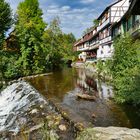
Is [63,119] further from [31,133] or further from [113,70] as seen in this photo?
[113,70]

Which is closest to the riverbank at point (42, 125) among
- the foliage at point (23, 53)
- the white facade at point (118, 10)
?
the foliage at point (23, 53)

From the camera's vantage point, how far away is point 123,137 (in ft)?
25.1

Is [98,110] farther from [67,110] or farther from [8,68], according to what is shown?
[8,68]

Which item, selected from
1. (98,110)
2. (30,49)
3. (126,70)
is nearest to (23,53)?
(30,49)

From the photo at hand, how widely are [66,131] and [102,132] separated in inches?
149

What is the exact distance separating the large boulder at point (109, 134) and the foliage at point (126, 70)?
690cm

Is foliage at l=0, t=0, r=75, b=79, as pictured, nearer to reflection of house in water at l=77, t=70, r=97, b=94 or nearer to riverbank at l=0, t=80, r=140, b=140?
reflection of house in water at l=77, t=70, r=97, b=94

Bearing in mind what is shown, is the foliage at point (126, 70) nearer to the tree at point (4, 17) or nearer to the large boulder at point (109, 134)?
the large boulder at point (109, 134)

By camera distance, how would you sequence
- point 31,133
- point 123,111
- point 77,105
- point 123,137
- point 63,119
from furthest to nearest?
1. point 77,105
2. point 123,111
3. point 63,119
4. point 31,133
5. point 123,137

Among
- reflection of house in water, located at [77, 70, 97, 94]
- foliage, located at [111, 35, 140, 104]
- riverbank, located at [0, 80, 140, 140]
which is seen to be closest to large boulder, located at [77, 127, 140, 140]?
riverbank, located at [0, 80, 140, 140]

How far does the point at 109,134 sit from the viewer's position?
786cm

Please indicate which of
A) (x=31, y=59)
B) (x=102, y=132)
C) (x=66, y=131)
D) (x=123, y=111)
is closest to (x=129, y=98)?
(x=123, y=111)

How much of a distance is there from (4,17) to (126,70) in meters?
26.5

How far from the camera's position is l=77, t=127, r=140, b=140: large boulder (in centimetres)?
744
